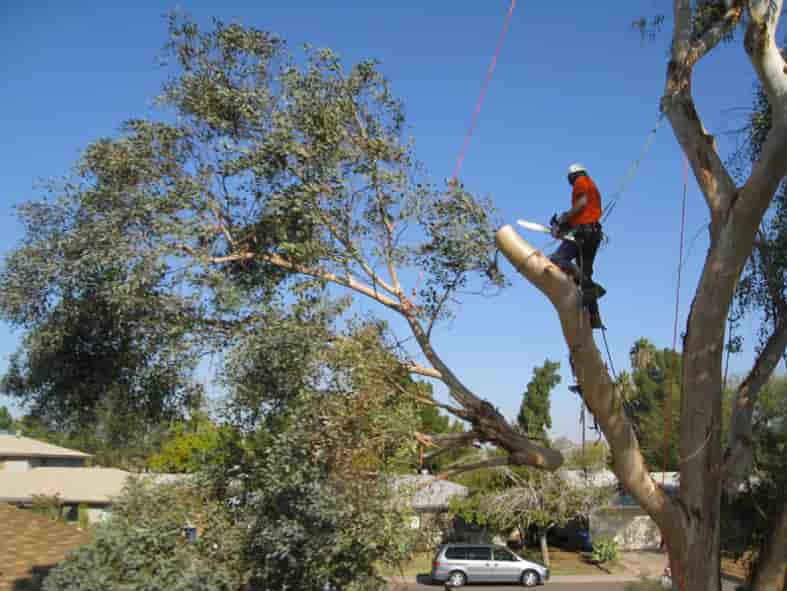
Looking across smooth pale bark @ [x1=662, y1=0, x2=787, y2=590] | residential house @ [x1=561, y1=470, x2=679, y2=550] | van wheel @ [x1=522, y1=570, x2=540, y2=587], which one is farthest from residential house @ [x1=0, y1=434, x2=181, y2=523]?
smooth pale bark @ [x1=662, y1=0, x2=787, y2=590]

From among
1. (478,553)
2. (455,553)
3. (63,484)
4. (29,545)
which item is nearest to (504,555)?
(478,553)

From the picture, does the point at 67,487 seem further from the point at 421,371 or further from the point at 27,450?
the point at 421,371

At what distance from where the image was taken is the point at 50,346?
9602mm

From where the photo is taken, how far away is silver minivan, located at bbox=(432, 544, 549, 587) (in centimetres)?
2781

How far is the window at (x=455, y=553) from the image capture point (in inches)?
1100

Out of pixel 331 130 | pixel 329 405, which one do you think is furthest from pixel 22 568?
pixel 331 130

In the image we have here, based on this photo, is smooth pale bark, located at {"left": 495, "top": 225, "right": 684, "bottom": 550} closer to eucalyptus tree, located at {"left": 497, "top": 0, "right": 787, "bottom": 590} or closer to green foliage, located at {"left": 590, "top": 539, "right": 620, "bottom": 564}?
eucalyptus tree, located at {"left": 497, "top": 0, "right": 787, "bottom": 590}

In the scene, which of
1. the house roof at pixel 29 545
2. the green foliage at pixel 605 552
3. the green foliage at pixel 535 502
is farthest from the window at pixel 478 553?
the house roof at pixel 29 545

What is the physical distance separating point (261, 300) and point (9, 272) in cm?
314

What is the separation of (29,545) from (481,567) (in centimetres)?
1718

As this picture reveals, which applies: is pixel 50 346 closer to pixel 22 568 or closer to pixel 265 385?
pixel 265 385

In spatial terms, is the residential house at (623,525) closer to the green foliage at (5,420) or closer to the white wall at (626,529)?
the white wall at (626,529)

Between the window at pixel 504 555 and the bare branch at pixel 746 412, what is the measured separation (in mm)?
20456

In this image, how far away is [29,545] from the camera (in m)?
15.7
